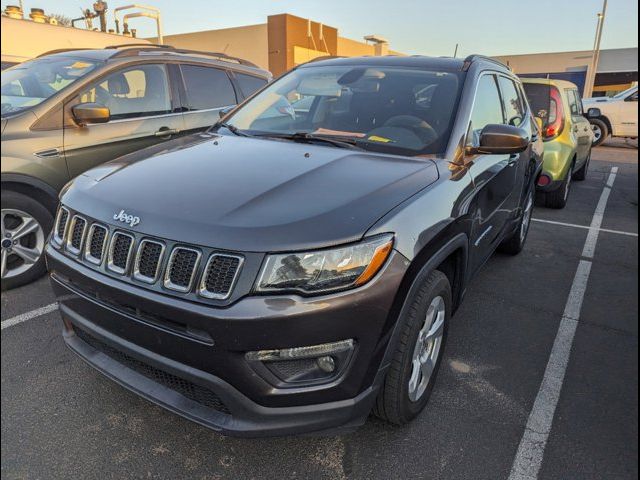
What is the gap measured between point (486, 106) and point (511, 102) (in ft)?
3.18

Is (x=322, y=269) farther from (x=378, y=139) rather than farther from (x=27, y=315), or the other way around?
(x=27, y=315)

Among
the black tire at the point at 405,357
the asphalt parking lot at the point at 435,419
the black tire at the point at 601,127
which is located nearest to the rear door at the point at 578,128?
the asphalt parking lot at the point at 435,419

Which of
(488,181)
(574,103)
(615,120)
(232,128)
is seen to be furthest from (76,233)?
(615,120)

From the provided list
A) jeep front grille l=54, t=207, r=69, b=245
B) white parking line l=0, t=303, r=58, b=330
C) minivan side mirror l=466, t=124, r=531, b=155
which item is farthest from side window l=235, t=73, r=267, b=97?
jeep front grille l=54, t=207, r=69, b=245

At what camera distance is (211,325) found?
1.73 m

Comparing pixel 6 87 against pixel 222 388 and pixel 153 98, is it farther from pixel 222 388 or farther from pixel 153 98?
pixel 222 388

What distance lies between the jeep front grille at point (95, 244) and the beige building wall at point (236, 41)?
76.7 ft

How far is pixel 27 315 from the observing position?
3348 millimetres

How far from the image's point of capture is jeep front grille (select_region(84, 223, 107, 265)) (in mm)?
2047

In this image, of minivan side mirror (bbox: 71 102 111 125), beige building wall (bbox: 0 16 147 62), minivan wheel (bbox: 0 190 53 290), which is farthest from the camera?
beige building wall (bbox: 0 16 147 62)

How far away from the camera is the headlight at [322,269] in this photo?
1.77 metres

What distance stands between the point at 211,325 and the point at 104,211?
2.51 ft

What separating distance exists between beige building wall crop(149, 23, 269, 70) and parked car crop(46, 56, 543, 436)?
906 inches

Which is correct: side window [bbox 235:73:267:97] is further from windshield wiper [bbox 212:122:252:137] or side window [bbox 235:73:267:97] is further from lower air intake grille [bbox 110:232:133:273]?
lower air intake grille [bbox 110:232:133:273]
